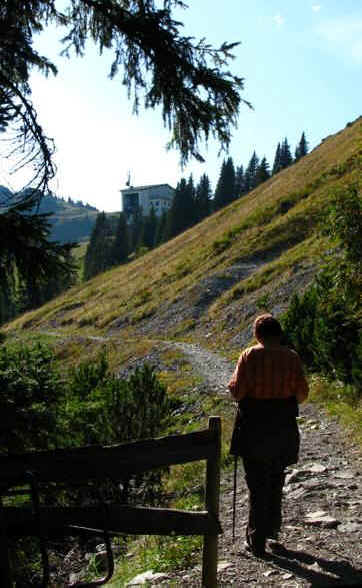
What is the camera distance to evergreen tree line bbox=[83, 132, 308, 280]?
92000 millimetres

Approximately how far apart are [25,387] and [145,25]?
4.68 metres

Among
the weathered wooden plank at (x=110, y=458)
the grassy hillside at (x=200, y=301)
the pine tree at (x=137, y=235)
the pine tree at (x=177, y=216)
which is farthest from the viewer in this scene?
the pine tree at (x=137, y=235)

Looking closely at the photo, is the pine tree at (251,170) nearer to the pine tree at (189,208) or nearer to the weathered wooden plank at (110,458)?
the pine tree at (189,208)

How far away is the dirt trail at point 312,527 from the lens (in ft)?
15.6

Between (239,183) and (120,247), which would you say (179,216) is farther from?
(239,183)

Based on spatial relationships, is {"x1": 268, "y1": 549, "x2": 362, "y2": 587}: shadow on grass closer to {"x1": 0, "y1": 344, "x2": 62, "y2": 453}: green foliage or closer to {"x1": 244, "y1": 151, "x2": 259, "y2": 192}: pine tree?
{"x1": 0, "y1": 344, "x2": 62, "y2": 453}: green foliage

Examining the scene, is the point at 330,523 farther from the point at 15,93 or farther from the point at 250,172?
the point at 250,172

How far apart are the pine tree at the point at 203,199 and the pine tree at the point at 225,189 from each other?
2.22m

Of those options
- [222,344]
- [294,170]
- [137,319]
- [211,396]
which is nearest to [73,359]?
[137,319]

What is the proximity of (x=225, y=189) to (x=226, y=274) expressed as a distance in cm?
6242

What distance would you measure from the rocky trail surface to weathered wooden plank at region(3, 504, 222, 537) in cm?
64

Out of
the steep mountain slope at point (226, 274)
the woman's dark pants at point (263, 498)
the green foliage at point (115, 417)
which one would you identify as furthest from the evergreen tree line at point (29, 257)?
the steep mountain slope at point (226, 274)

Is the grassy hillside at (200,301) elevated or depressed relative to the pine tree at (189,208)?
depressed

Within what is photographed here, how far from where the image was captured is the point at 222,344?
2714 centimetres
